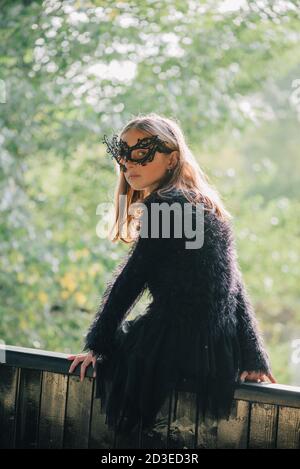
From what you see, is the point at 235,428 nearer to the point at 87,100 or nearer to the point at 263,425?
the point at 263,425

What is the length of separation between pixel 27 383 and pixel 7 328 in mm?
2269

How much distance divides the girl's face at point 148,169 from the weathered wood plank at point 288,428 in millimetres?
970

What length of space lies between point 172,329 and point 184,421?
1.15 feet

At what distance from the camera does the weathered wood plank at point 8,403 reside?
2447 millimetres

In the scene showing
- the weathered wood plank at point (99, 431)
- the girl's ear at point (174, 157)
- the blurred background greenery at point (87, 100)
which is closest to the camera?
the weathered wood plank at point (99, 431)

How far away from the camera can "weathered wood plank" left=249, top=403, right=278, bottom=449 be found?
2.08 meters

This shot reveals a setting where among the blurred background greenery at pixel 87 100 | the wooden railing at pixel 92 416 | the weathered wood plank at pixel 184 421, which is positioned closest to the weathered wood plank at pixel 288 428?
→ the wooden railing at pixel 92 416

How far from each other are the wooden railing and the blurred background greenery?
165 cm

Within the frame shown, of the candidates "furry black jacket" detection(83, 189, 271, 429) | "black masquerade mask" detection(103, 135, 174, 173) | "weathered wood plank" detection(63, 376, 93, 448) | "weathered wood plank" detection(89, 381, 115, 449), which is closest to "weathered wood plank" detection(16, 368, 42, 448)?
"weathered wood plank" detection(63, 376, 93, 448)

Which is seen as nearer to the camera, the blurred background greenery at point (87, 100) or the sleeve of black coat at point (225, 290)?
the sleeve of black coat at point (225, 290)

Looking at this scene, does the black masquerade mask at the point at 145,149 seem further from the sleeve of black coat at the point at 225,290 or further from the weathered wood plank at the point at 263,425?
the weathered wood plank at the point at 263,425

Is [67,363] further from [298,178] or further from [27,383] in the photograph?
[298,178]

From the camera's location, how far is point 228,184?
18.8 ft

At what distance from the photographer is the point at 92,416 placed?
2.31 m
